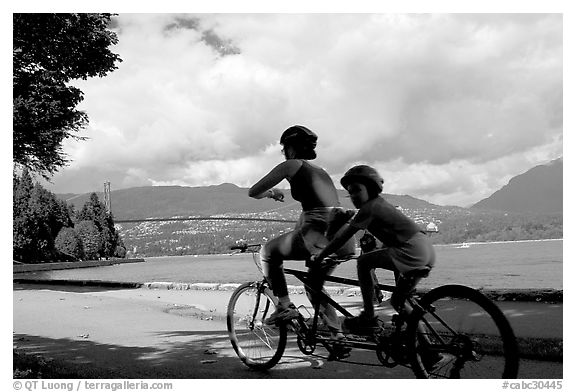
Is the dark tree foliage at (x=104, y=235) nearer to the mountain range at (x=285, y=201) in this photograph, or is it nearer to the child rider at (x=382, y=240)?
the mountain range at (x=285, y=201)

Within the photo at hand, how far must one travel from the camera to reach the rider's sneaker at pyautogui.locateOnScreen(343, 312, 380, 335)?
15.0 ft

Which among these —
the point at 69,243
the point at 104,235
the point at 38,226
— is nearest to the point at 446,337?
the point at 38,226

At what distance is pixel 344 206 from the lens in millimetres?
4719

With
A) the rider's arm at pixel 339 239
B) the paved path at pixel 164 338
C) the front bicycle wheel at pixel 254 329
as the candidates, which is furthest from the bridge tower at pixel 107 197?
the rider's arm at pixel 339 239

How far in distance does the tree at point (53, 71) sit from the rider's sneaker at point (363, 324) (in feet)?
16.1

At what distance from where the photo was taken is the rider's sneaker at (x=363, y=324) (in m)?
4.57

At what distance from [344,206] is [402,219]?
551 millimetres

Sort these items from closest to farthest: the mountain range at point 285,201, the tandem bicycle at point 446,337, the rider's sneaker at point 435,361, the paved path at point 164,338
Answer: the tandem bicycle at point 446,337 → the rider's sneaker at point 435,361 → the paved path at point 164,338 → the mountain range at point 285,201

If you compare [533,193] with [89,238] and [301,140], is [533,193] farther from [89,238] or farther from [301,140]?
[89,238]

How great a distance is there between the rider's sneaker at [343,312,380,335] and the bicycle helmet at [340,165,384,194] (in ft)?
3.08

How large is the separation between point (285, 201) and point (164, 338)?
108 inches
